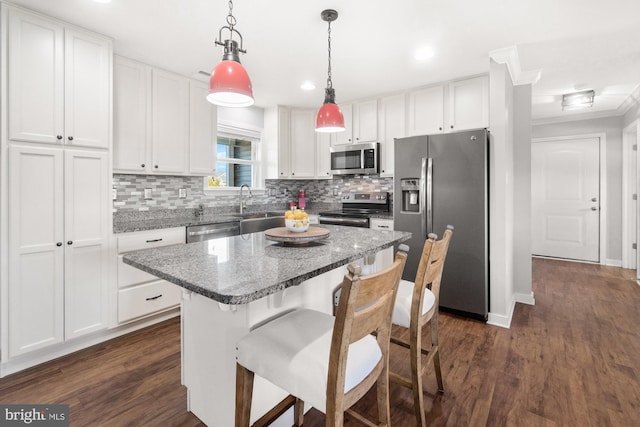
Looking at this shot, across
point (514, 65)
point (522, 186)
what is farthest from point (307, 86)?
point (522, 186)

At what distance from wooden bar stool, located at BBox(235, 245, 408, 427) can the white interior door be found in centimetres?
540

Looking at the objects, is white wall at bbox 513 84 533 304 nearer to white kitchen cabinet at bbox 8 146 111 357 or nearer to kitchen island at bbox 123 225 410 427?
kitchen island at bbox 123 225 410 427

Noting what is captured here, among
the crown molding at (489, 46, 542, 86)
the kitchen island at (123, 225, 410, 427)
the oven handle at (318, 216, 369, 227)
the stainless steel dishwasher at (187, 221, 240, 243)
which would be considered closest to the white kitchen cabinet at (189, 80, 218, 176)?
the stainless steel dishwasher at (187, 221, 240, 243)

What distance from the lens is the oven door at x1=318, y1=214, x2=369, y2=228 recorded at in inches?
143

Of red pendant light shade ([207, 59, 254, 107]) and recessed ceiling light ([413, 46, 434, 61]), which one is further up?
recessed ceiling light ([413, 46, 434, 61])

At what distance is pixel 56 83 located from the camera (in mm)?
2178

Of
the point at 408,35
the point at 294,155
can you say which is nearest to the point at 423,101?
the point at 408,35

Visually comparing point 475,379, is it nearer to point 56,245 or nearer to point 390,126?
point 390,126

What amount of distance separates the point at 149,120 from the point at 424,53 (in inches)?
103

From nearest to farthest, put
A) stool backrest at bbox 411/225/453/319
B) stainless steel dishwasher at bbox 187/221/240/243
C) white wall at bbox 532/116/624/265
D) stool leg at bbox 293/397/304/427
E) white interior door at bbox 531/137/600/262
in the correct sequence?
stool backrest at bbox 411/225/453/319, stool leg at bbox 293/397/304/427, stainless steel dishwasher at bbox 187/221/240/243, white wall at bbox 532/116/624/265, white interior door at bbox 531/137/600/262

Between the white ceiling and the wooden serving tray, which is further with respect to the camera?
the white ceiling

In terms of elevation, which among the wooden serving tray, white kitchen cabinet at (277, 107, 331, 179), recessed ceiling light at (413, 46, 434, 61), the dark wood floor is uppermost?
recessed ceiling light at (413, 46, 434, 61)

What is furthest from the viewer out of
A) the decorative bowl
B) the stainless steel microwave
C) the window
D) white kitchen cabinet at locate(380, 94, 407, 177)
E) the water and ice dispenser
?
the window

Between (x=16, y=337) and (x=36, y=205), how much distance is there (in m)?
0.88
